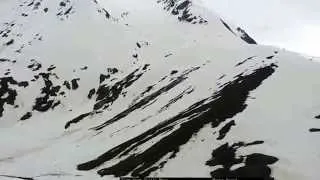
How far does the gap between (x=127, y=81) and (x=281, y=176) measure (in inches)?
4848

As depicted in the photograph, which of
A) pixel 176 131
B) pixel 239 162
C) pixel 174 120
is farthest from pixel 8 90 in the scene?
pixel 239 162

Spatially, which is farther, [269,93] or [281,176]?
[269,93]

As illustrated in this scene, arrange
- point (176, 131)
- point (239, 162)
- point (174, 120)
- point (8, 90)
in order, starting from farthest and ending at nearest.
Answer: point (8, 90), point (174, 120), point (176, 131), point (239, 162)

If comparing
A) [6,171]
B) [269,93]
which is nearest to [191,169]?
[269,93]

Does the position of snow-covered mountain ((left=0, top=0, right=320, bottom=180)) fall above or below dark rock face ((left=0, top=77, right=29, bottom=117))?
below

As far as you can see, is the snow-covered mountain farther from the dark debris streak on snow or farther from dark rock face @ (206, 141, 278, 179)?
the dark debris streak on snow

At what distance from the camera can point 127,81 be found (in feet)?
599

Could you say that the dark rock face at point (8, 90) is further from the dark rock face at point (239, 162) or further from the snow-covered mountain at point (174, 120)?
the dark rock face at point (239, 162)

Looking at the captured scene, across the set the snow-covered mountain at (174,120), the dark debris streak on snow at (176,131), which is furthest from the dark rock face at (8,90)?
the dark debris streak on snow at (176,131)

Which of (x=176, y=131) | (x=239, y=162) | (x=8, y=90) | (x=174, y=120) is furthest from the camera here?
(x=8, y=90)

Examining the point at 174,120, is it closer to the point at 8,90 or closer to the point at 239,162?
the point at 239,162

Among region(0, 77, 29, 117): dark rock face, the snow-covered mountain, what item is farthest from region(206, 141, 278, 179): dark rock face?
region(0, 77, 29, 117): dark rock face

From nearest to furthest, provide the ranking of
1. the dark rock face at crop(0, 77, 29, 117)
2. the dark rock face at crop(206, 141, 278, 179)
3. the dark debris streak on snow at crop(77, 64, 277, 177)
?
1. the dark rock face at crop(206, 141, 278, 179)
2. the dark debris streak on snow at crop(77, 64, 277, 177)
3. the dark rock face at crop(0, 77, 29, 117)

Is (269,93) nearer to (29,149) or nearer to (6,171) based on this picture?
(6,171)
